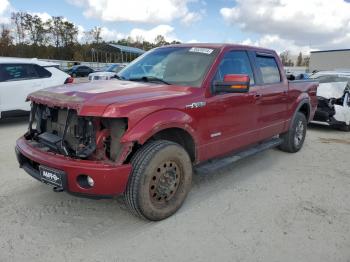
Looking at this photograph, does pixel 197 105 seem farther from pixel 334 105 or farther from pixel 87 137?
pixel 334 105

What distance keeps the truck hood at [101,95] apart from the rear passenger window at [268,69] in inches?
69.7

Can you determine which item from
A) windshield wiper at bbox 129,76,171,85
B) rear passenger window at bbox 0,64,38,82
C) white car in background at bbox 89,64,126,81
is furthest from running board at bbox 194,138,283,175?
rear passenger window at bbox 0,64,38,82

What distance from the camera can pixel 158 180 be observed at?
3576 millimetres

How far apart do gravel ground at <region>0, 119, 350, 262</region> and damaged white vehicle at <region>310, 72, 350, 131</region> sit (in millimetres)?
4105

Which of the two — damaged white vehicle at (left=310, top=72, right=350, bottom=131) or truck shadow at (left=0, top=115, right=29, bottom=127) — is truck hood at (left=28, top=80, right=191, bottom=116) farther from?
damaged white vehicle at (left=310, top=72, right=350, bottom=131)

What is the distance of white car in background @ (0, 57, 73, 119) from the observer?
807cm

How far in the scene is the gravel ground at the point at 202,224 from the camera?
10.2ft

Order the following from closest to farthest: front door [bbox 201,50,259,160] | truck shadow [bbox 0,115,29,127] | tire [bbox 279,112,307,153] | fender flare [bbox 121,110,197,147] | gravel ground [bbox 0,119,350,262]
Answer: gravel ground [bbox 0,119,350,262] → fender flare [bbox 121,110,197,147] → front door [bbox 201,50,259,160] → tire [bbox 279,112,307,153] → truck shadow [bbox 0,115,29,127]

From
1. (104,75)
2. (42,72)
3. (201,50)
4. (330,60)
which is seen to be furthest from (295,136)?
(330,60)

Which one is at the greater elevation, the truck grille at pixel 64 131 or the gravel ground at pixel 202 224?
the truck grille at pixel 64 131

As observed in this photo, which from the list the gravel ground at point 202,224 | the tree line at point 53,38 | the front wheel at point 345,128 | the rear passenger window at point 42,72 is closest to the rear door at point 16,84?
the rear passenger window at point 42,72

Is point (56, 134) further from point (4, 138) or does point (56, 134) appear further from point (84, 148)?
point (4, 138)

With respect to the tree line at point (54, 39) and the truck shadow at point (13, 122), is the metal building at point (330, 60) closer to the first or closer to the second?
the tree line at point (54, 39)

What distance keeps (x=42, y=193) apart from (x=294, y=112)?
4.28m
